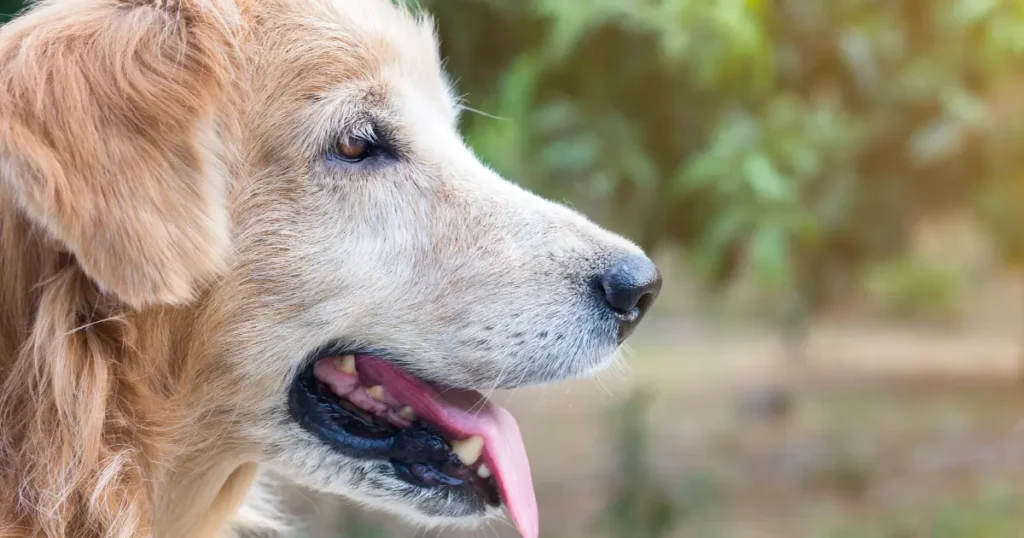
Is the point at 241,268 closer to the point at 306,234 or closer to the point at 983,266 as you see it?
the point at 306,234

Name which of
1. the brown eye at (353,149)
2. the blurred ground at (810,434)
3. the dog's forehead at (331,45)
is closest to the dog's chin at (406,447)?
the brown eye at (353,149)

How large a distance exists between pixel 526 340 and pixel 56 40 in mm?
1100

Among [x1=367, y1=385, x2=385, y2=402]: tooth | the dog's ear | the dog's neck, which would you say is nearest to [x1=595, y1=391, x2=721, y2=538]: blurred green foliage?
[x1=367, y1=385, x2=385, y2=402]: tooth

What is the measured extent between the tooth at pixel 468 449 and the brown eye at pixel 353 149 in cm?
68

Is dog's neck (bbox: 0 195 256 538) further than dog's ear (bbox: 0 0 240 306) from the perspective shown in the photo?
Yes

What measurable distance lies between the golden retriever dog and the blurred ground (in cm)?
Answer: 229

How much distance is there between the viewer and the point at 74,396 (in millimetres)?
1823

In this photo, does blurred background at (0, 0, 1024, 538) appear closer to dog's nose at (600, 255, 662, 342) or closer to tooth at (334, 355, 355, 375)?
dog's nose at (600, 255, 662, 342)

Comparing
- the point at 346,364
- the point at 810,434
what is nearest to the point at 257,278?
the point at 346,364

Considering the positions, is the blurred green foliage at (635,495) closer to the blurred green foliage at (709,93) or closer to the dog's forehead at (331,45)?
the blurred green foliage at (709,93)

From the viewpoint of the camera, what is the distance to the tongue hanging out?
2.14 meters

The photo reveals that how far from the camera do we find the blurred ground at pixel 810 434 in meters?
6.84

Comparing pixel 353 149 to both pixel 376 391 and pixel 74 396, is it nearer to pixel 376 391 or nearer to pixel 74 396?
pixel 376 391

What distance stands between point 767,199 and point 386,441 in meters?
2.09
